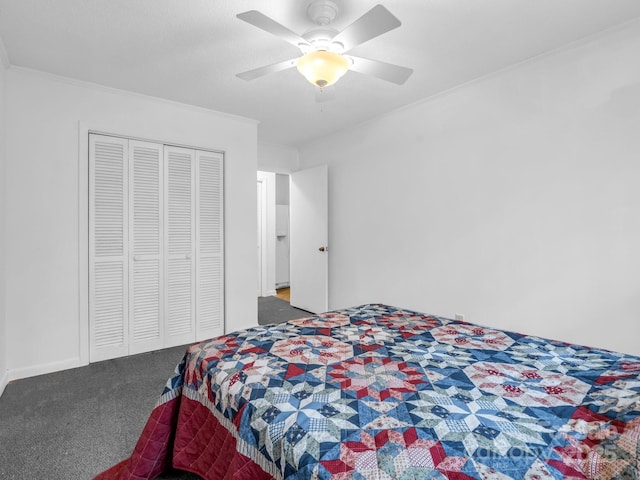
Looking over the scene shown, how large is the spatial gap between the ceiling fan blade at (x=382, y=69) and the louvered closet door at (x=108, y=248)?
236cm

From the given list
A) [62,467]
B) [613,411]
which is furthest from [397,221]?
[62,467]

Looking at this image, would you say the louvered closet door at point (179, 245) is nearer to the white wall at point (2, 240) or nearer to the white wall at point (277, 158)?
the white wall at point (2, 240)

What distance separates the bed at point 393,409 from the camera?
0.83 meters

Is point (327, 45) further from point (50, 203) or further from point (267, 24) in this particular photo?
point (50, 203)

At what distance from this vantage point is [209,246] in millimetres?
3705

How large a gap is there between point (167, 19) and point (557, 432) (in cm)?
267

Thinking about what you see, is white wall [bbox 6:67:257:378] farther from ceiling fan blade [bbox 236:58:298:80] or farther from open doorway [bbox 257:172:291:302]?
open doorway [bbox 257:172:291:302]

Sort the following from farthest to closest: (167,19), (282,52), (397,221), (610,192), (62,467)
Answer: (397,221), (282,52), (610,192), (167,19), (62,467)

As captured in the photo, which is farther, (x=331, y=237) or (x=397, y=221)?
(x=331, y=237)

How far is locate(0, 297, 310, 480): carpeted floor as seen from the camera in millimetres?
1755

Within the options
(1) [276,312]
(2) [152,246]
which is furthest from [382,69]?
(1) [276,312]

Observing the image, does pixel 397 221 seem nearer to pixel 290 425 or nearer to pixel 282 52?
pixel 282 52

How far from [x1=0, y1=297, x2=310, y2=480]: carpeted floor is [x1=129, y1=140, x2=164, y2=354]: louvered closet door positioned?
0.29 meters

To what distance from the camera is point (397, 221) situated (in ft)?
12.1
